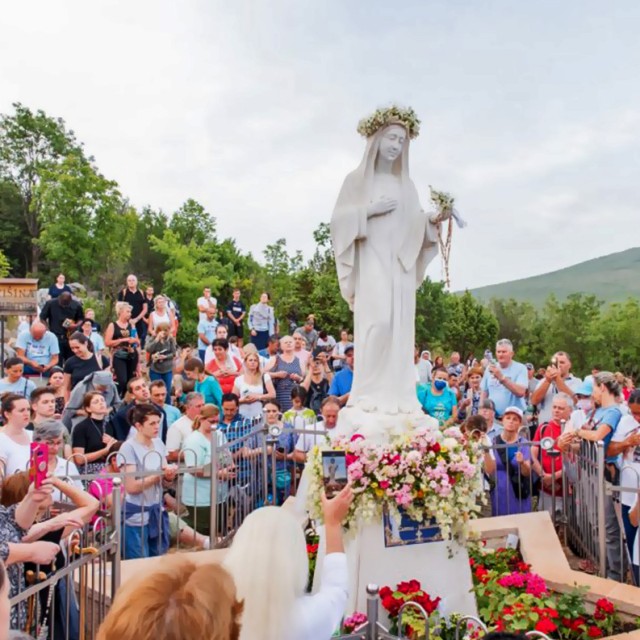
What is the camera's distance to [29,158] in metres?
48.3

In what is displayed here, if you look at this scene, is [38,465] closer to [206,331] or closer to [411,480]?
[411,480]

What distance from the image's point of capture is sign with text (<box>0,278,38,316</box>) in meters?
12.7

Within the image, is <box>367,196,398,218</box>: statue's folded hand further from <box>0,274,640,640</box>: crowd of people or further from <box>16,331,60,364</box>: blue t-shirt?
<box>16,331,60,364</box>: blue t-shirt

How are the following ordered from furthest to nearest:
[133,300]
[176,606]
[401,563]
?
[133,300], [401,563], [176,606]

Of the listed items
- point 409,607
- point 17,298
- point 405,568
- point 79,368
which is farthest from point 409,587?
point 17,298

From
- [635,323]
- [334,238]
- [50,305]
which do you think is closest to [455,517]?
[334,238]

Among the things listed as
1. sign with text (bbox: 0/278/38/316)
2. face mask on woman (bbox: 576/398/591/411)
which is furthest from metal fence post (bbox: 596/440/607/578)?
sign with text (bbox: 0/278/38/316)

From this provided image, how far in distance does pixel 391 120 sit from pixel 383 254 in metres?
1.12

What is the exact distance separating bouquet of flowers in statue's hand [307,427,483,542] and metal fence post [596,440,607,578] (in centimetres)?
148

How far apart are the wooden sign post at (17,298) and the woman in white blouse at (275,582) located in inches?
456

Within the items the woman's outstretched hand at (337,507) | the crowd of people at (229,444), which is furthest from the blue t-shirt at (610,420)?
the woman's outstretched hand at (337,507)

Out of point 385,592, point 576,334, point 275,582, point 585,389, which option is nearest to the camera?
point 275,582

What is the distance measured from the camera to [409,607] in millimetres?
4523

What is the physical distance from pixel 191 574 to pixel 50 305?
10956 mm
